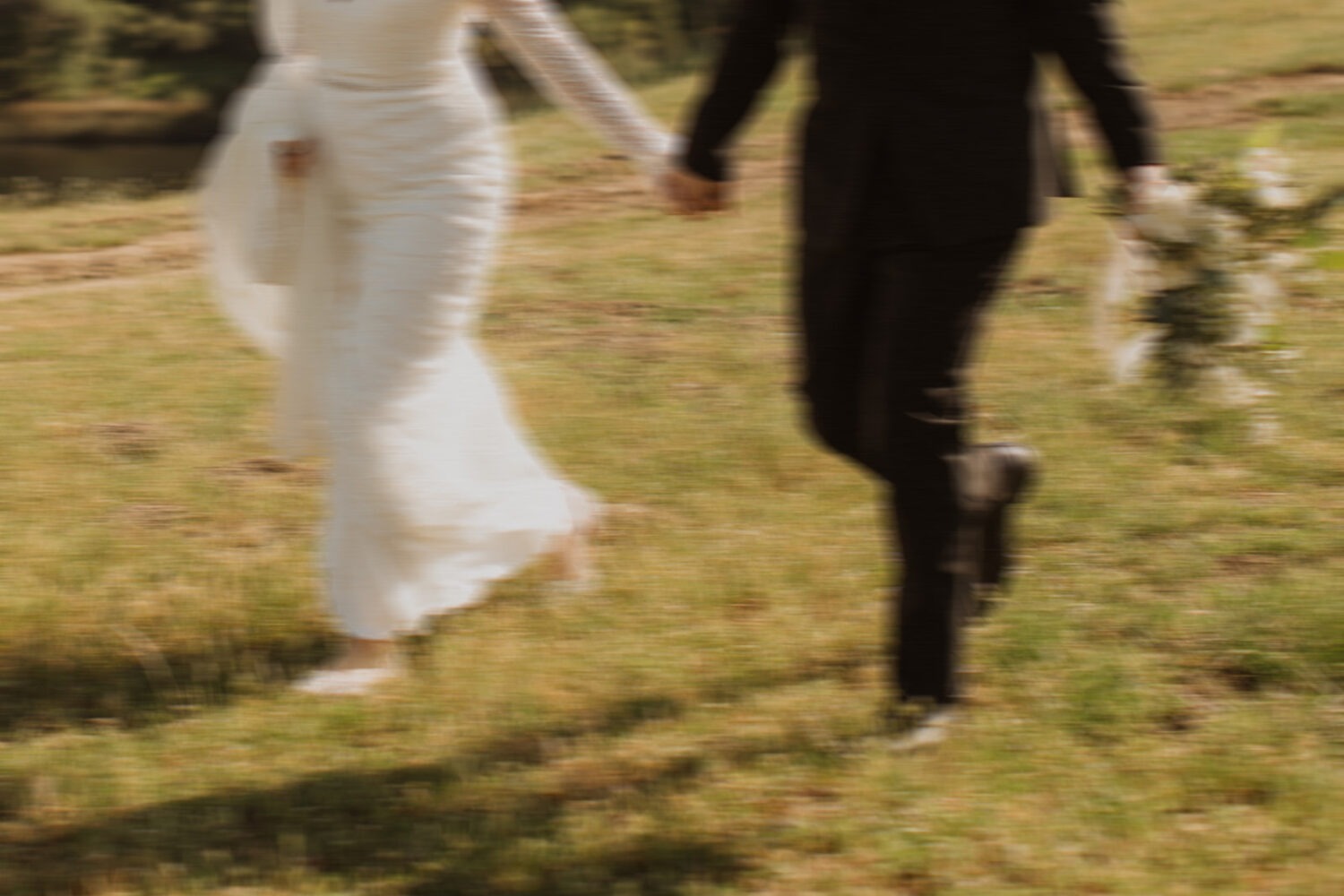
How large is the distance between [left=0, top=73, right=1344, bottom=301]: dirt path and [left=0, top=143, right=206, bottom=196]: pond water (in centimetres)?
959

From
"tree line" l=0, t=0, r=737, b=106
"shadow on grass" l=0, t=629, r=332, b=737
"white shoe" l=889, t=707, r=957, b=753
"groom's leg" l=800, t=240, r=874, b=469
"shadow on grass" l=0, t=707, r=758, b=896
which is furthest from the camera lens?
"tree line" l=0, t=0, r=737, b=106


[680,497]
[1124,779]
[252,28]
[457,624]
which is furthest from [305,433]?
[252,28]

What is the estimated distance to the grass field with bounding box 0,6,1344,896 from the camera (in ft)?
11.4

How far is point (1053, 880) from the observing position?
330cm

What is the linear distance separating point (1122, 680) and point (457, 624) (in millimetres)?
1730

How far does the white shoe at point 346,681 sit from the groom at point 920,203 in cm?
127

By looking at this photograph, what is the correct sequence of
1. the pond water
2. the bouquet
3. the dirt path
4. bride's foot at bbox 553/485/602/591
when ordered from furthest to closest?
the pond water
the dirt path
the bouquet
bride's foot at bbox 553/485/602/591

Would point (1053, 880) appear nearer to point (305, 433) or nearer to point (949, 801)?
point (949, 801)

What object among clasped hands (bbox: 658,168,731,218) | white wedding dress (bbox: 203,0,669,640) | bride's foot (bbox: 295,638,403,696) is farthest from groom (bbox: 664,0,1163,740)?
bride's foot (bbox: 295,638,403,696)

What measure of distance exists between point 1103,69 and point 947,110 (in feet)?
1.16

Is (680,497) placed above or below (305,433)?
below

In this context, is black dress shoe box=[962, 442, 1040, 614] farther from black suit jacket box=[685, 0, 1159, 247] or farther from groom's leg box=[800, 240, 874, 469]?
black suit jacket box=[685, 0, 1159, 247]

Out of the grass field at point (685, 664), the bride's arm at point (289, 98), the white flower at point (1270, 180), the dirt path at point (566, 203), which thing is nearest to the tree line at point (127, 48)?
the dirt path at point (566, 203)

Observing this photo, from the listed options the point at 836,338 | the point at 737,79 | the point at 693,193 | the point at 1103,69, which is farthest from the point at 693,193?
the point at 1103,69
